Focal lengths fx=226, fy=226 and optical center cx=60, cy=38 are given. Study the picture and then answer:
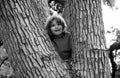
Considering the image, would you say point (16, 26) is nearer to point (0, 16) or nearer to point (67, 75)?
point (0, 16)

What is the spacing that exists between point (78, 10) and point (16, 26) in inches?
30.4

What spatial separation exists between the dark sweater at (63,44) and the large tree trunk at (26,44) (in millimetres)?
641

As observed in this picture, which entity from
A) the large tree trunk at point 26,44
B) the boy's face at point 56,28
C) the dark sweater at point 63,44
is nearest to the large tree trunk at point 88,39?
the large tree trunk at point 26,44

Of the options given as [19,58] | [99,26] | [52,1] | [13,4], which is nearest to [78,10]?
[99,26]

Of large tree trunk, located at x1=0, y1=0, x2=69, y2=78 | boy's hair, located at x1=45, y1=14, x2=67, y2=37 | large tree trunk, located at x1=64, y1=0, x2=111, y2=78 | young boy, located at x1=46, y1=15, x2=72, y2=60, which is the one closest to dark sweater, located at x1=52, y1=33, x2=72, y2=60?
young boy, located at x1=46, y1=15, x2=72, y2=60

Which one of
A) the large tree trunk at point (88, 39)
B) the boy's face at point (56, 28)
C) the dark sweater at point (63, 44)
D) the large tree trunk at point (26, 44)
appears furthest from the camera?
the boy's face at point (56, 28)

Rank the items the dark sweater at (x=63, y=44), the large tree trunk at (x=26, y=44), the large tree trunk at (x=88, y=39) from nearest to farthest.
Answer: the large tree trunk at (x=26, y=44), the large tree trunk at (x=88, y=39), the dark sweater at (x=63, y=44)

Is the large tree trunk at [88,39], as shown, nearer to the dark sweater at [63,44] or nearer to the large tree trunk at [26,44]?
the large tree trunk at [26,44]

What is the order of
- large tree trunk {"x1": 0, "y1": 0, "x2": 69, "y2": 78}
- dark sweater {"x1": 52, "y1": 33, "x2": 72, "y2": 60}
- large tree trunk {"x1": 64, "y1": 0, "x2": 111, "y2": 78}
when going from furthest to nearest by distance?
dark sweater {"x1": 52, "y1": 33, "x2": 72, "y2": 60} < large tree trunk {"x1": 64, "y1": 0, "x2": 111, "y2": 78} < large tree trunk {"x1": 0, "y1": 0, "x2": 69, "y2": 78}

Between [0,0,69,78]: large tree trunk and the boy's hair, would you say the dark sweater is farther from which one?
[0,0,69,78]: large tree trunk

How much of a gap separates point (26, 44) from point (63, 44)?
94cm

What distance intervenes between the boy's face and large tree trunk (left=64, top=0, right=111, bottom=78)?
1.68 ft

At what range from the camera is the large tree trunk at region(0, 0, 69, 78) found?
220 cm

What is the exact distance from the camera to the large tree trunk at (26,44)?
7.21 ft
